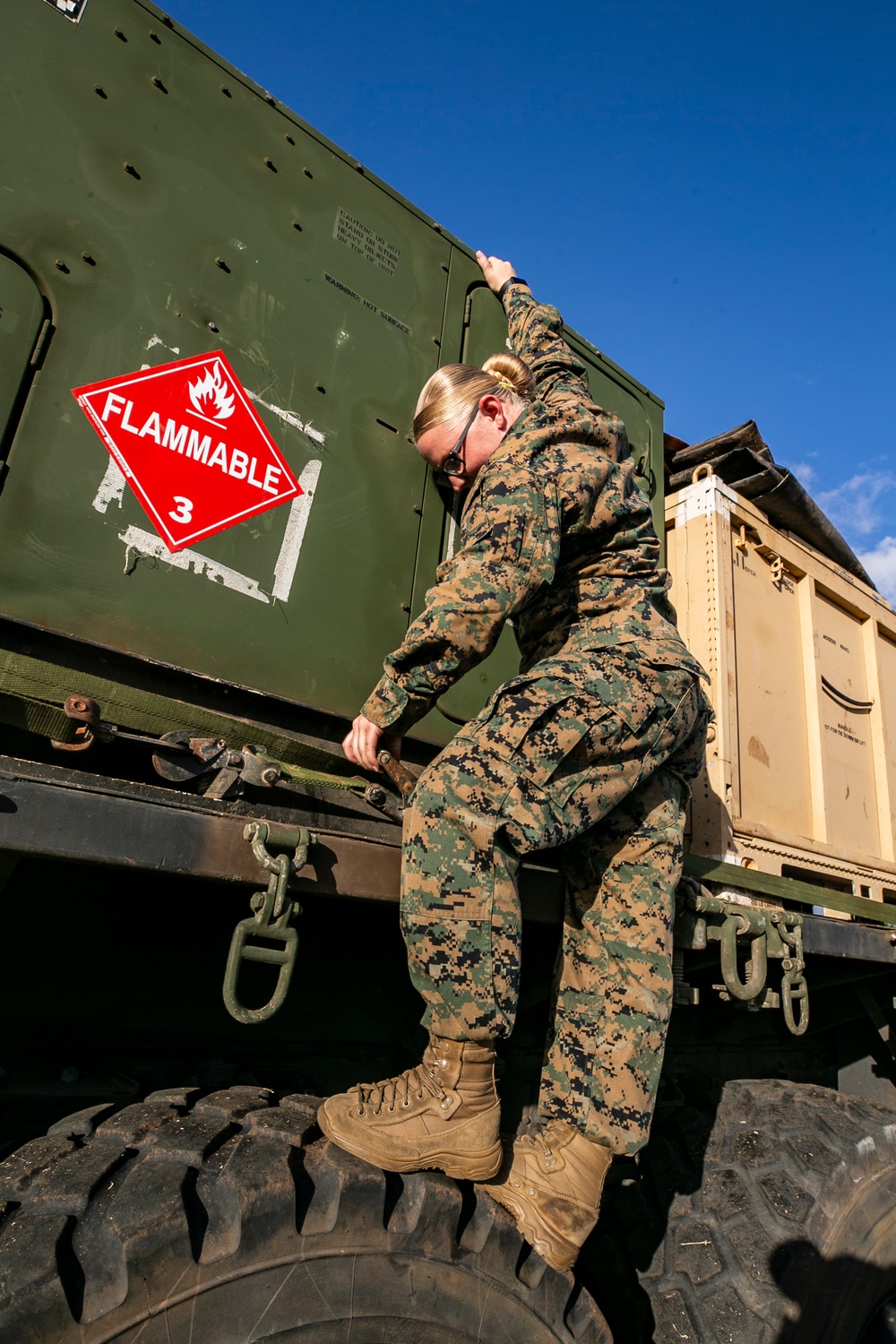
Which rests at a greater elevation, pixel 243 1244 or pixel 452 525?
pixel 452 525

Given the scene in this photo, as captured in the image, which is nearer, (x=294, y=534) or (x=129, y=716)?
(x=129, y=716)

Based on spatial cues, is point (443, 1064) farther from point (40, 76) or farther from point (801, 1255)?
point (40, 76)

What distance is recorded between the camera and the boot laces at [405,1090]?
132 centimetres

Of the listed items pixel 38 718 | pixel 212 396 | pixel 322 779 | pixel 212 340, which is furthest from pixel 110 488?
pixel 322 779

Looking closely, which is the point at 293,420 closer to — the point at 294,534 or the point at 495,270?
the point at 294,534

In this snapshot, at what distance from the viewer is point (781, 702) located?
345 centimetres

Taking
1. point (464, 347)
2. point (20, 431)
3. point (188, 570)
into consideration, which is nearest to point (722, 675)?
point (464, 347)

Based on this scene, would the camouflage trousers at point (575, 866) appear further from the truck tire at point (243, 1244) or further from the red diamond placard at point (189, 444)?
the red diamond placard at point (189, 444)

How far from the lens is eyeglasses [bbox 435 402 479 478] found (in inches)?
78.1

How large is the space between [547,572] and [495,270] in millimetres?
1495

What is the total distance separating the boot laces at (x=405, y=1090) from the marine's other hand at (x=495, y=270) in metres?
2.25

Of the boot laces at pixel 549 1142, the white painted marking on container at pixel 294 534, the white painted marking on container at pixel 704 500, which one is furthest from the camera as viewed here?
the white painted marking on container at pixel 704 500

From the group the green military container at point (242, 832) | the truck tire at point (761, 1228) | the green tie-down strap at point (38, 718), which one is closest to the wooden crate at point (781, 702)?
the green military container at point (242, 832)

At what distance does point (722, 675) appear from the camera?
10.1 feet
